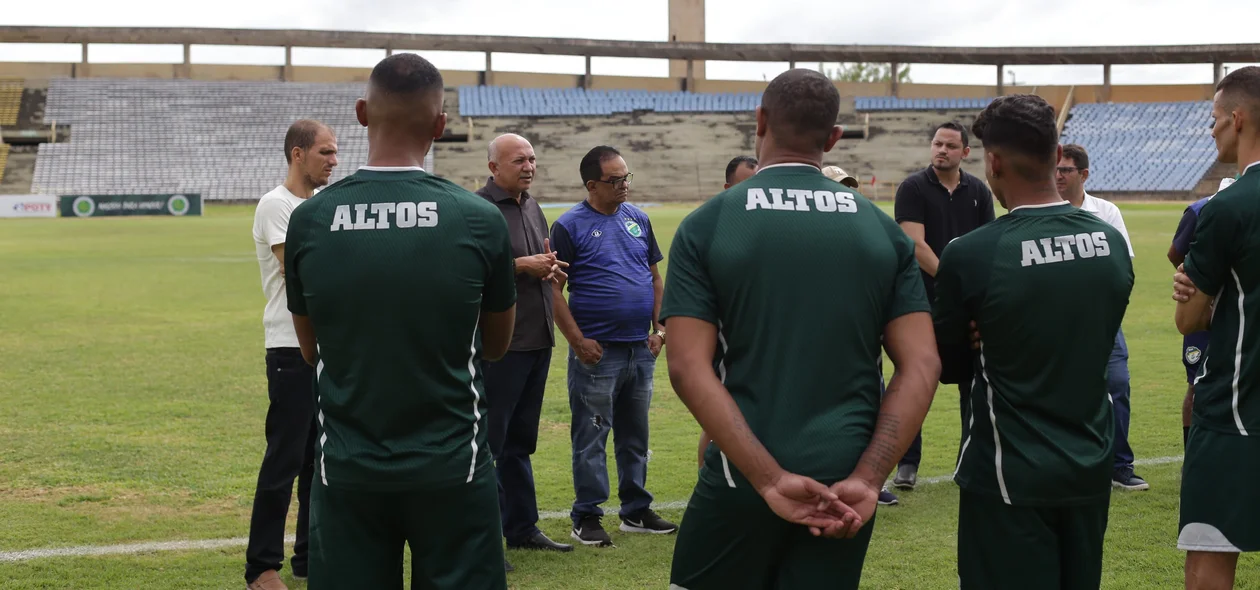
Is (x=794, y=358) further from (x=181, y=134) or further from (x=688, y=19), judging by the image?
(x=688, y=19)

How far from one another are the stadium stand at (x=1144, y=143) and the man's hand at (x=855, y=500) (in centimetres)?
5751

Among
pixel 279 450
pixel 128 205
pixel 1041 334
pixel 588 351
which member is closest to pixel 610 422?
pixel 588 351

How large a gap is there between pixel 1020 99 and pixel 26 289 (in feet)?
62.4

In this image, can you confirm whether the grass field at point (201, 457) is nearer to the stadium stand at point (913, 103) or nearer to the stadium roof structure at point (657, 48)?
the stadium roof structure at point (657, 48)

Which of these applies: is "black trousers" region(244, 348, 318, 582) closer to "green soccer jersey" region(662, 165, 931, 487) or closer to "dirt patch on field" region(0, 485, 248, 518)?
"dirt patch on field" region(0, 485, 248, 518)

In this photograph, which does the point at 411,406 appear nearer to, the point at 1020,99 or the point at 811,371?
the point at 811,371

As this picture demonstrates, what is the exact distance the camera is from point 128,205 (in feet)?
149

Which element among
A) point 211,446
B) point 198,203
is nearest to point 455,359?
point 211,446

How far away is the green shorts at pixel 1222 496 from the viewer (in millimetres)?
3701

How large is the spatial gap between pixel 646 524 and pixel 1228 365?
316 cm

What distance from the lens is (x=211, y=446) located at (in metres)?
8.05

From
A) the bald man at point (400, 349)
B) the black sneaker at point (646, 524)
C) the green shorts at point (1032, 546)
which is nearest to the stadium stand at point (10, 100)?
the black sneaker at point (646, 524)

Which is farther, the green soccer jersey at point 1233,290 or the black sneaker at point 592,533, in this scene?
the black sneaker at point 592,533

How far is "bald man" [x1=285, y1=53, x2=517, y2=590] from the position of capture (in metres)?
2.93
